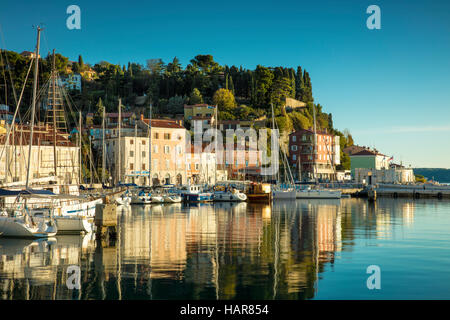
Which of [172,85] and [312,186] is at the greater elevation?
[172,85]

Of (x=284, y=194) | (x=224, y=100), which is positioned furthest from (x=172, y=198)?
(x=224, y=100)

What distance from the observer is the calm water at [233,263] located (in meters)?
16.0

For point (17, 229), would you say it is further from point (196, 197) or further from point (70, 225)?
point (196, 197)

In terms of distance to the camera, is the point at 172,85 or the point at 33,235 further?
the point at 172,85

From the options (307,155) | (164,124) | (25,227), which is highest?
(164,124)

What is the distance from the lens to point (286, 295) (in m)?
15.4

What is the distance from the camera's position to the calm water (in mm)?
15977

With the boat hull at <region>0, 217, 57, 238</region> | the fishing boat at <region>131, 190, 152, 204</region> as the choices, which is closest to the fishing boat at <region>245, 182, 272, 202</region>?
the fishing boat at <region>131, 190, 152, 204</region>

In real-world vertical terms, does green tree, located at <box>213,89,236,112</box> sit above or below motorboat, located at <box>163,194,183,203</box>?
above

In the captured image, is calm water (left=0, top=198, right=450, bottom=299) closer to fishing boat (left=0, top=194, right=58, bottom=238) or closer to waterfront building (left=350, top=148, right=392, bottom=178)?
fishing boat (left=0, top=194, right=58, bottom=238)

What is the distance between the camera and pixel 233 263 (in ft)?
67.7
